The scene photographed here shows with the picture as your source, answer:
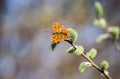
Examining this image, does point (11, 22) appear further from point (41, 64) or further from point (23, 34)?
point (41, 64)

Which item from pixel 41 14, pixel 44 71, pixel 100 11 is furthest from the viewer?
pixel 41 14

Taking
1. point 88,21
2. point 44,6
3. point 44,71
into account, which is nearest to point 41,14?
point 44,6

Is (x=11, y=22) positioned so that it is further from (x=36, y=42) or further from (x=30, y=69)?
(x=30, y=69)

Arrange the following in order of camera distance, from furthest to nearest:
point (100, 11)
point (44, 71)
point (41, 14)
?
point (41, 14) → point (44, 71) → point (100, 11)

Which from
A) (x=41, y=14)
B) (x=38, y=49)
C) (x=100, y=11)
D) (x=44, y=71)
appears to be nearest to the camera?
(x=100, y=11)

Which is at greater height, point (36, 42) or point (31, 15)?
point (31, 15)

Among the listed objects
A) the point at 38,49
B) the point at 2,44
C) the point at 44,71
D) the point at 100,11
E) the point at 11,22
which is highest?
the point at 11,22

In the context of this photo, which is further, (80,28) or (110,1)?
(110,1)

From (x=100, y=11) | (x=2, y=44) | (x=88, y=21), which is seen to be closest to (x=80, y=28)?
(x=88, y=21)

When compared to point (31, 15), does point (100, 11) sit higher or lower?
lower
